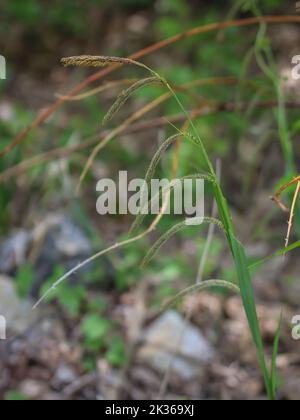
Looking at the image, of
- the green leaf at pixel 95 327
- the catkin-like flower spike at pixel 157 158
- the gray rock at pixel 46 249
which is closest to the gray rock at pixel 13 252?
the gray rock at pixel 46 249

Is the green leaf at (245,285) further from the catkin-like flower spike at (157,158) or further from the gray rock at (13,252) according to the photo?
the gray rock at (13,252)

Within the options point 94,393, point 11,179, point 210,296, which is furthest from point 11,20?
point 94,393

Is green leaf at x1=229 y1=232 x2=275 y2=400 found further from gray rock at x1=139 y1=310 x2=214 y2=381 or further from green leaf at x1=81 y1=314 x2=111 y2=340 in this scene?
green leaf at x1=81 y1=314 x2=111 y2=340

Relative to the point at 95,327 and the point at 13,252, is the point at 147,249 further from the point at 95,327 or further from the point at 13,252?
the point at 13,252

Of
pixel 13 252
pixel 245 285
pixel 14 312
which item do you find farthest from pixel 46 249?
pixel 245 285

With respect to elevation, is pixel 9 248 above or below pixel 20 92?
below
